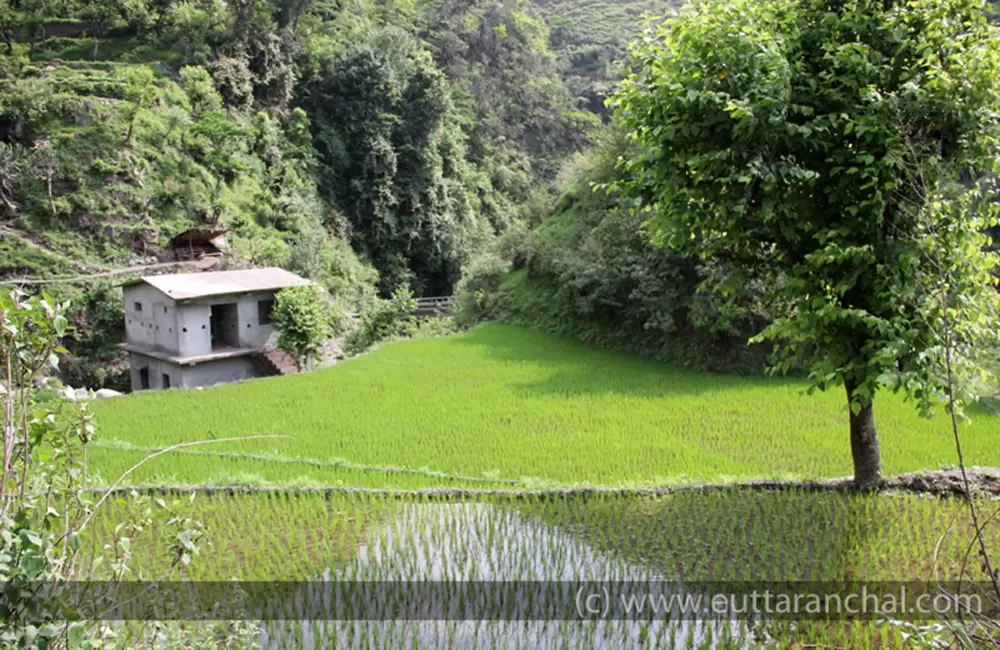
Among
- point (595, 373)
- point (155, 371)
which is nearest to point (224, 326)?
point (155, 371)

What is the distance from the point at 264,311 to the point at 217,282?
4.70 ft

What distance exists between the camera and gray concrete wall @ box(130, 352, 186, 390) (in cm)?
1783

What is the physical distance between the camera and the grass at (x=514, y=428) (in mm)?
7797

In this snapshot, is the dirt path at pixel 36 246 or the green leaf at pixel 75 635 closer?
the green leaf at pixel 75 635

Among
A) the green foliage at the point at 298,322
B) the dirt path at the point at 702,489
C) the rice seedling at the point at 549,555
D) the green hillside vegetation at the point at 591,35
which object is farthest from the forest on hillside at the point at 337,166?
the rice seedling at the point at 549,555

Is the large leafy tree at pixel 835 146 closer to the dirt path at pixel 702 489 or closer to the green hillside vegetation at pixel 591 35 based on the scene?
the dirt path at pixel 702 489

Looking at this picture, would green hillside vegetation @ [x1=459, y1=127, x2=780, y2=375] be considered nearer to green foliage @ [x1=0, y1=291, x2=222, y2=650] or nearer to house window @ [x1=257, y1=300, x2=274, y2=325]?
house window @ [x1=257, y1=300, x2=274, y2=325]

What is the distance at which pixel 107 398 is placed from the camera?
13.2 meters

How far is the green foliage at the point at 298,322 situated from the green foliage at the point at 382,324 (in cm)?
181

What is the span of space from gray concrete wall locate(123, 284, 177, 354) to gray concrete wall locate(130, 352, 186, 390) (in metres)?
0.41

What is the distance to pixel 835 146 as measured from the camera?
557 cm

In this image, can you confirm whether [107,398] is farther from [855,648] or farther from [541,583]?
[855,648]

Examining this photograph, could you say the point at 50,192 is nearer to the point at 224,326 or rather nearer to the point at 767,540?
the point at 224,326

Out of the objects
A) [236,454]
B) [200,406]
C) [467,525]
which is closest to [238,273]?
[200,406]
